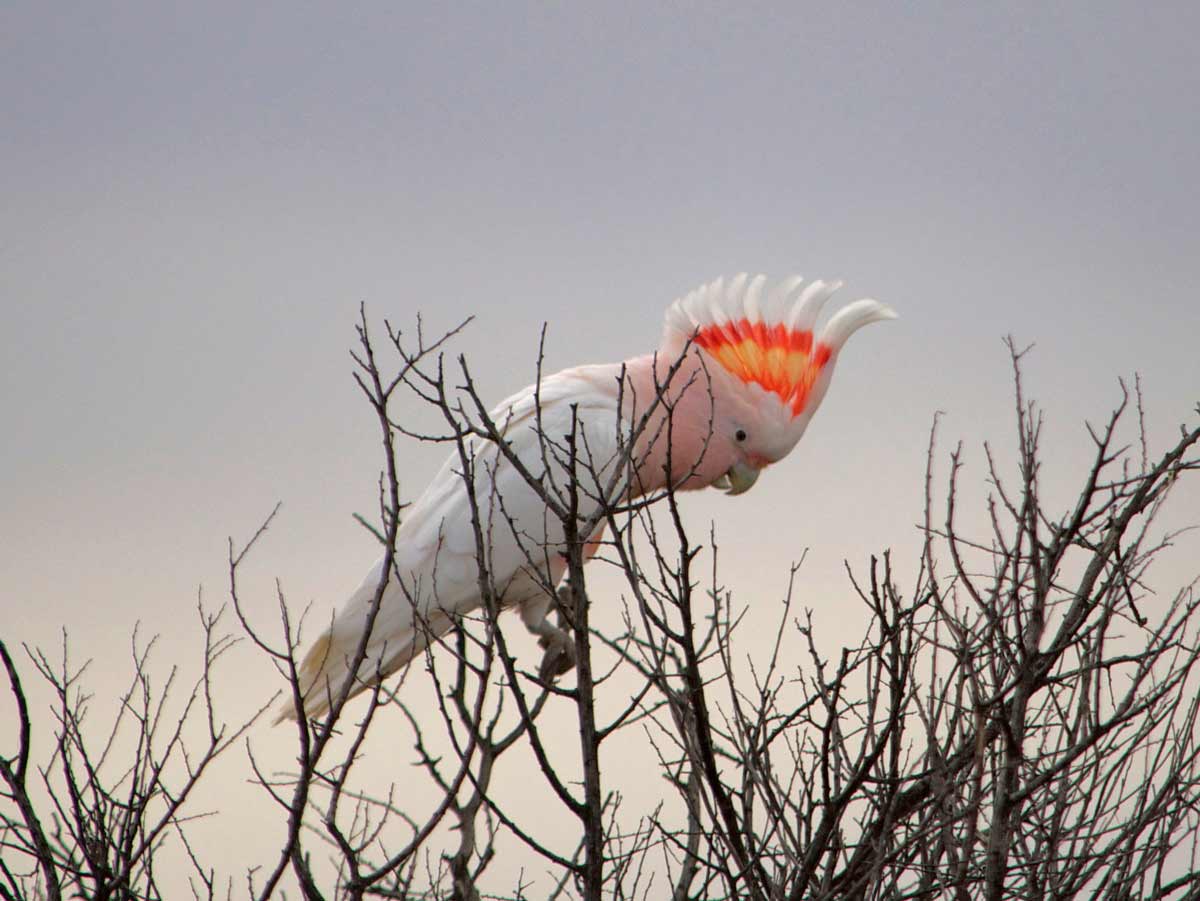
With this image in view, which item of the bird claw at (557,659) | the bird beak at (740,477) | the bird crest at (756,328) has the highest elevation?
the bird crest at (756,328)

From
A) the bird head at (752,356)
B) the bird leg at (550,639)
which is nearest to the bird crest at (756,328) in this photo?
the bird head at (752,356)

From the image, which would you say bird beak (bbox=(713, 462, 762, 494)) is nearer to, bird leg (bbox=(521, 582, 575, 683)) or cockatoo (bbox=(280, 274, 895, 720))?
cockatoo (bbox=(280, 274, 895, 720))

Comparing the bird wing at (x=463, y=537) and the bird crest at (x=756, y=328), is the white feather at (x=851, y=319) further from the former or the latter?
the bird wing at (x=463, y=537)

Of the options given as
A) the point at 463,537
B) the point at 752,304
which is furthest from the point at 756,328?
the point at 463,537

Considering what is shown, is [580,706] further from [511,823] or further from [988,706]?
[988,706]

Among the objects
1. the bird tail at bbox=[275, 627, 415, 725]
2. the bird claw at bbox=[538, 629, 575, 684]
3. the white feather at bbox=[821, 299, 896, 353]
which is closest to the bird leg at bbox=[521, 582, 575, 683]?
the bird claw at bbox=[538, 629, 575, 684]

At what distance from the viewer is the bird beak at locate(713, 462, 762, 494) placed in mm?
4594

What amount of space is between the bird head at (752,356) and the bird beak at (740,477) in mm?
35

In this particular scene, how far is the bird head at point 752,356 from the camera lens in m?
4.49

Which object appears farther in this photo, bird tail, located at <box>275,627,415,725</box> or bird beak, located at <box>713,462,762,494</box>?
bird beak, located at <box>713,462,762,494</box>

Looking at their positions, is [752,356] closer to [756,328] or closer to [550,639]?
[756,328]

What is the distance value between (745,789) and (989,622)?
0.56 m

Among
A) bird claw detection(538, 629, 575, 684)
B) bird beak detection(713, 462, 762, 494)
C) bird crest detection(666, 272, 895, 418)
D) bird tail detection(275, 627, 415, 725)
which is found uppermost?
bird crest detection(666, 272, 895, 418)

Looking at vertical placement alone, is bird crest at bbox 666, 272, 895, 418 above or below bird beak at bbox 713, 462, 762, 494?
above
